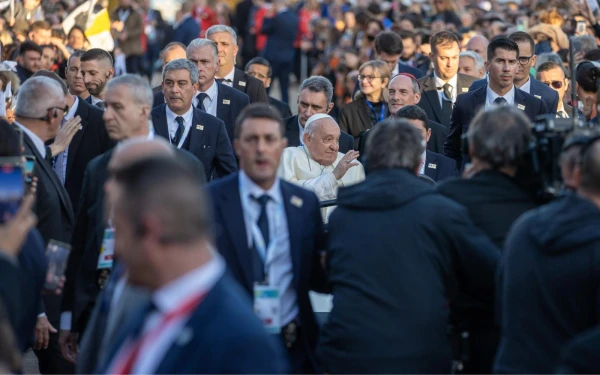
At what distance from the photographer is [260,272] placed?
526 centimetres

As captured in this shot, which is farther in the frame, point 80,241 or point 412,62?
point 412,62

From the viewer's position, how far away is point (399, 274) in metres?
4.98

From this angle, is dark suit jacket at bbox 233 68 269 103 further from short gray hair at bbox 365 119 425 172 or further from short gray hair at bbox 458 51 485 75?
short gray hair at bbox 365 119 425 172

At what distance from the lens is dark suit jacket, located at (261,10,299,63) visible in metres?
21.9

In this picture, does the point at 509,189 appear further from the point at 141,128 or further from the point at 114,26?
the point at 114,26

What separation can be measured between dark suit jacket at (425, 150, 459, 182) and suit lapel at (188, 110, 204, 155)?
6.04ft

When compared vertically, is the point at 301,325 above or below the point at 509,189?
below

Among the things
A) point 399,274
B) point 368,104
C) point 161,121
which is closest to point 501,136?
point 399,274

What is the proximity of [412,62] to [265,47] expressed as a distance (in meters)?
6.56

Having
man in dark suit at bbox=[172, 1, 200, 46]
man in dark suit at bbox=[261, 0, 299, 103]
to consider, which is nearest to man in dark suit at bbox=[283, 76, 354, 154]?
man in dark suit at bbox=[261, 0, 299, 103]

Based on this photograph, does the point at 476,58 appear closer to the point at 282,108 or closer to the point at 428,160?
the point at 282,108

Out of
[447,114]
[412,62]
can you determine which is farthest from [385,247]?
[412,62]

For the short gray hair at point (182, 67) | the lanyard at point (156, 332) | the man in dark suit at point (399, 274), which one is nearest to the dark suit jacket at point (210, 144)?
the short gray hair at point (182, 67)

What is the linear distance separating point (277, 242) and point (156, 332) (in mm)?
2026
